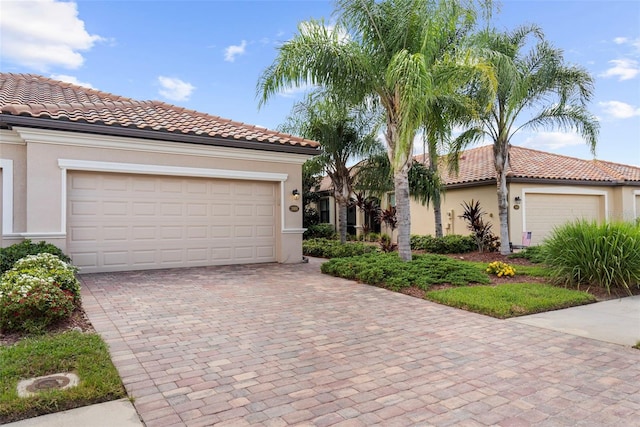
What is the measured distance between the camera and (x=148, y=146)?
32.3 feet

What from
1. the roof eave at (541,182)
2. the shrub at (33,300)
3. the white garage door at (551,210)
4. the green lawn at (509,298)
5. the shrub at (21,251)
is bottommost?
the green lawn at (509,298)

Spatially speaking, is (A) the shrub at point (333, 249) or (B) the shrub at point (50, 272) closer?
(B) the shrub at point (50, 272)

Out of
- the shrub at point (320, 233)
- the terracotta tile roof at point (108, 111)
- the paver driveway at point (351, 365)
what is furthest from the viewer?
the shrub at point (320, 233)

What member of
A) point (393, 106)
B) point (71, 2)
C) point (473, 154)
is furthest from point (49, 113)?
point (473, 154)

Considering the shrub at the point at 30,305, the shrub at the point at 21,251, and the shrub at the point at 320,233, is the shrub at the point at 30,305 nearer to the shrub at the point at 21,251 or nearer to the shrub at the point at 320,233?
the shrub at the point at 21,251

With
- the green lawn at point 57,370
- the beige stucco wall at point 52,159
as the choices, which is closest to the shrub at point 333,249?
the beige stucco wall at point 52,159

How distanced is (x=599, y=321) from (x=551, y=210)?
41.8 ft

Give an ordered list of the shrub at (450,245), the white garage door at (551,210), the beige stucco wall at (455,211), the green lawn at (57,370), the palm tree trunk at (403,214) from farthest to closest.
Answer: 1. the white garage door at (551,210)
2. the beige stucco wall at (455,211)
3. the shrub at (450,245)
4. the palm tree trunk at (403,214)
5. the green lawn at (57,370)

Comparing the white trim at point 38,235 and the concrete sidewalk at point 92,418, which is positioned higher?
the white trim at point 38,235

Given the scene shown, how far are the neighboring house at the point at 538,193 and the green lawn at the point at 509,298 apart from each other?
8.80 metres

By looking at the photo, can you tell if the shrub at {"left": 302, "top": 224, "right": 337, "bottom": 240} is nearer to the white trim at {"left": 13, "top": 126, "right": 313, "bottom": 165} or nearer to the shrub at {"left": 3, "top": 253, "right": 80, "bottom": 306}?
the white trim at {"left": 13, "top": 126, "right": 313, "bottom": 165}

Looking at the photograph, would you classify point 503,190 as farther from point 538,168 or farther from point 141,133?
point 141,133

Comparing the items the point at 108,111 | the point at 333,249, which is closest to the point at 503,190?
the point at 333,249

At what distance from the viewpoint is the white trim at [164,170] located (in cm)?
909
